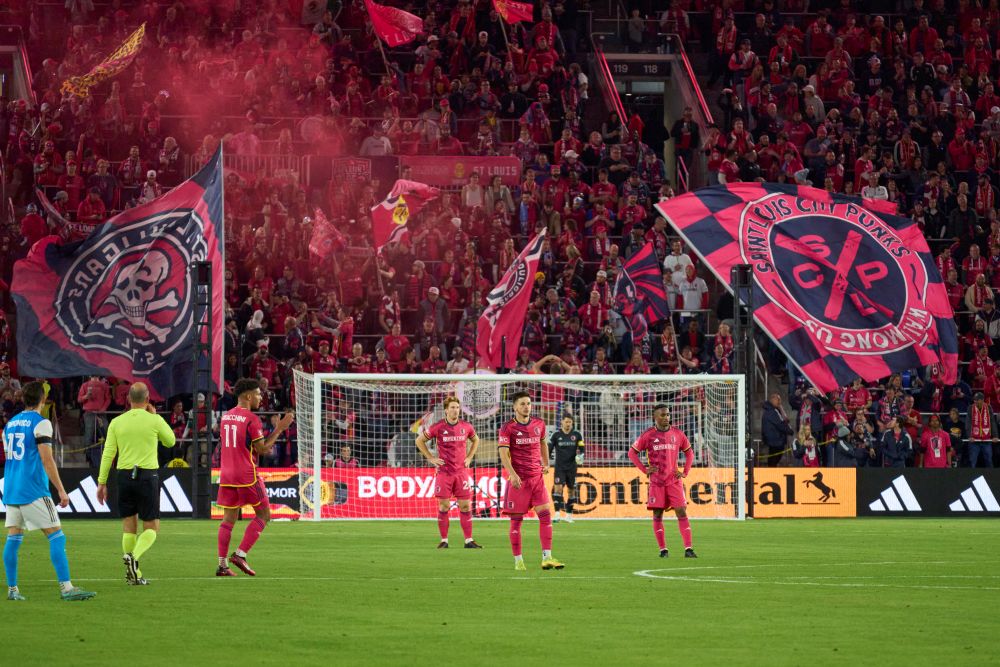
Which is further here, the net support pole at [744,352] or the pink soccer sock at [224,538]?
the net support pole at [744,352]

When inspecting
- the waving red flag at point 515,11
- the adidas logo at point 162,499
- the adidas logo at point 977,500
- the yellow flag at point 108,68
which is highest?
the waving red flag at point 515,11

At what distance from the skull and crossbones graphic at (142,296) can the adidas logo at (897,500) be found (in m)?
14.0

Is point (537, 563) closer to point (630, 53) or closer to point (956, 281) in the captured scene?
point (956, 281)

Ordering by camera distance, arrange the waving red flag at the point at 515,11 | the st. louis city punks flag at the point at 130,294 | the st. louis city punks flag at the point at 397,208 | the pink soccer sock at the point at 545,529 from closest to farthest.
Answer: the pink soccer sock at the point at 545,529, the st. louis city punks flag at the point at 130,294, the st. louis city punks flag at the point at 397,208, the waving red flag at the point at 515,11

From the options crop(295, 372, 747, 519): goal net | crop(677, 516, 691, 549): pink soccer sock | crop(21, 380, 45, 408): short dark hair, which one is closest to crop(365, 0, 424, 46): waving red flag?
crop(295, 372, 747, 519): goal net

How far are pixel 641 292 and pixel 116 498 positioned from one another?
10934 millimetres

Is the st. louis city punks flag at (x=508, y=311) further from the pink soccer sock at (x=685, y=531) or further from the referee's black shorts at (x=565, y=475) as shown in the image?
the pink soccer sock at (x=685, y=531)

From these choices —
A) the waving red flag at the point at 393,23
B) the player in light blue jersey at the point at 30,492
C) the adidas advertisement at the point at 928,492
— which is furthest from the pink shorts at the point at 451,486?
the waving red flag at the point at 393,23

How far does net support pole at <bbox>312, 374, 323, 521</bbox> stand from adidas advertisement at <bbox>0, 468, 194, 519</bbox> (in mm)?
2333

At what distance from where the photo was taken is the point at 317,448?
30016mm

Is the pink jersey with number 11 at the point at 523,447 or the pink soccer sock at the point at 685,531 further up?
the pink jersey with number 11 at the point at 523,447

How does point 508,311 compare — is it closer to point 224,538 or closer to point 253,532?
point 253,532

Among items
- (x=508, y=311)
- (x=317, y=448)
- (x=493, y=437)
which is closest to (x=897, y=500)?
(x=493, y=437)

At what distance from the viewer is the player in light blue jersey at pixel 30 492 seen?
14.1 metres
